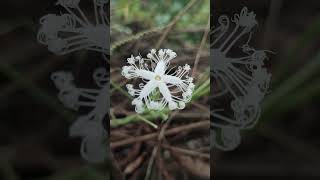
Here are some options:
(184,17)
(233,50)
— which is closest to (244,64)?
(233,50)

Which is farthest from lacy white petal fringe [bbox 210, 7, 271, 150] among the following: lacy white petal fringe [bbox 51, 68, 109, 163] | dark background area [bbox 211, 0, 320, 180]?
lacy white petal fringe [bbox 51, 68, 109, 163]

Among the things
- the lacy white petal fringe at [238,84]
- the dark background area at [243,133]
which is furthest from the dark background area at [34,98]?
the lacy white petal fringe at [238,84]

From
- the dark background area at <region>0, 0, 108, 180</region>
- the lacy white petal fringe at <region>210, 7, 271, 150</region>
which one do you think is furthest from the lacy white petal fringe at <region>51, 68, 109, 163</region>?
the lacy white petal fringe at <region>210, 7, 271, 150</region>

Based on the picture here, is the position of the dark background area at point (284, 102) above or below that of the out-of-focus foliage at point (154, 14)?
below

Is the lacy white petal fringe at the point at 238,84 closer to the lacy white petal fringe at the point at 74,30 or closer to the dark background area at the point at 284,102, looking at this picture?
the dark background area at the point at 284,102

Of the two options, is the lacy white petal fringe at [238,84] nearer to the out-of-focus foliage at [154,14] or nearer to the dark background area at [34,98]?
the out-of-focus foliage at [154,14]

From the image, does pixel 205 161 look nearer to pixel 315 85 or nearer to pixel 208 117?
pixel 208 117

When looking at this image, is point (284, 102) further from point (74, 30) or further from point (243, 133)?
point (74, 30)

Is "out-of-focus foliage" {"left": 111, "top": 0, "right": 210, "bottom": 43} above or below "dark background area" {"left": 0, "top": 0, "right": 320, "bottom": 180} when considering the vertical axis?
above

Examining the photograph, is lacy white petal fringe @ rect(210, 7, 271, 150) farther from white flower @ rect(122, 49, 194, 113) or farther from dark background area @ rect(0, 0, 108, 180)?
dark background area @ rect(0, 0, 108, 180)
